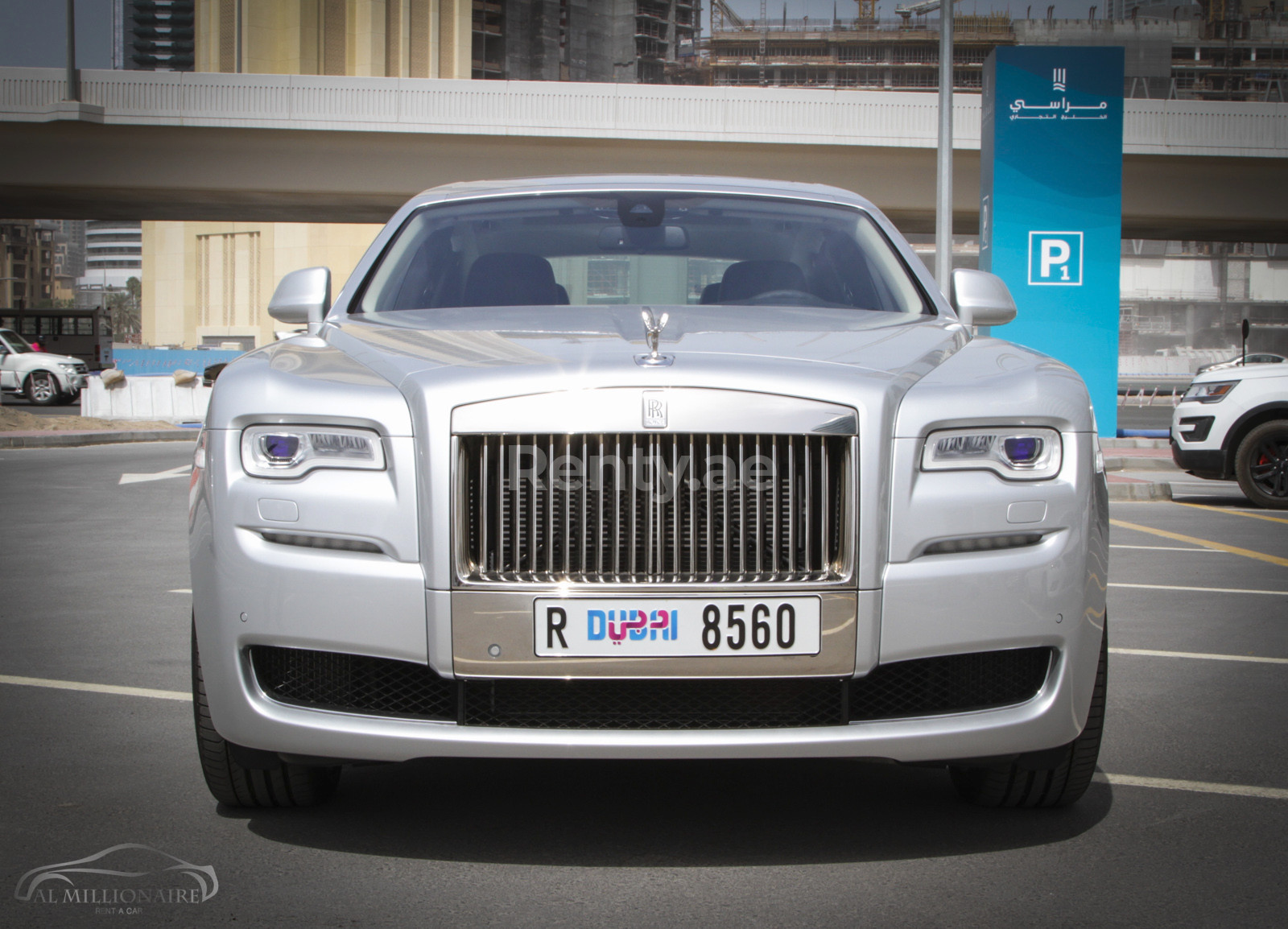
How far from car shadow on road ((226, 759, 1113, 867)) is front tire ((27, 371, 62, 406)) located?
32.3m

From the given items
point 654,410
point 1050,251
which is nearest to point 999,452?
point 654,410

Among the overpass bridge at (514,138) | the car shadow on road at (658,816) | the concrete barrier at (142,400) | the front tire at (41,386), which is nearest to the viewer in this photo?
the car shadow on road at (658,816)

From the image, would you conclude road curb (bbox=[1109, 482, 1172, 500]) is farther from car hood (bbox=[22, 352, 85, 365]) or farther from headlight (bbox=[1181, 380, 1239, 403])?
car hood (bbox=[22, 352, 85, 365])

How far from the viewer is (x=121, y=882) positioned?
10.2 feet

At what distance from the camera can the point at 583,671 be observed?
9.73 ft

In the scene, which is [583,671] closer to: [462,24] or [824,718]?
[824,718]

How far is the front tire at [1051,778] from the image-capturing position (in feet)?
11.2

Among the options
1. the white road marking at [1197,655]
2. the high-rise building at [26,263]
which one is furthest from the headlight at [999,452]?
the high-rise building at [26,263]

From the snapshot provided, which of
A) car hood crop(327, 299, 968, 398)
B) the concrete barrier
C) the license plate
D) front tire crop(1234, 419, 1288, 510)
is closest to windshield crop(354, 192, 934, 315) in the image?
car hood crop(327, 299, 968, 398)

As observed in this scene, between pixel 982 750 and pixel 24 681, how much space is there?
3632 mm

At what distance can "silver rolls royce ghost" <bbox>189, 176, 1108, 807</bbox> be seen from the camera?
298 centimetres


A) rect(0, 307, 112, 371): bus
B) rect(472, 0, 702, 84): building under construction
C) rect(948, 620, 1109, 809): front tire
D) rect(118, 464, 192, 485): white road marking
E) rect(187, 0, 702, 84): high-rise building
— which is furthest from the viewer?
rect(472, 0, 702, 84): building under construction

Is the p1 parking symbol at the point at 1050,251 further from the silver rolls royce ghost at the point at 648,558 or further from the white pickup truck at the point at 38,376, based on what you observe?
the white pickup truck at the point at 38,376

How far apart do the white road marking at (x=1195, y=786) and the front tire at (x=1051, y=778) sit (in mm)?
373
